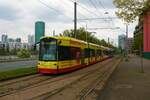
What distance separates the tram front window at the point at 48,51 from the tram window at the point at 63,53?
0.46 m

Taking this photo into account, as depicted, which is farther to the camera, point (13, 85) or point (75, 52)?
point (75, 52)

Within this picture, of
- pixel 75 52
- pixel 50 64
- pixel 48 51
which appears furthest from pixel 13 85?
pixel 75 52

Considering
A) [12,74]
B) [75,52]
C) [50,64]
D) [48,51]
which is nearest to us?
→ [12,74]

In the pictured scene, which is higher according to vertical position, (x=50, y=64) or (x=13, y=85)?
(x=50, y=64)

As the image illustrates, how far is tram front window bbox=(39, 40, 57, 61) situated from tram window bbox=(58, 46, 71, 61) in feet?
1.52

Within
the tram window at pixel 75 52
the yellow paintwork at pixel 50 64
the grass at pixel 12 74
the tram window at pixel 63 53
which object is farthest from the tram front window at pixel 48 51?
the tram window at pixel 75 52

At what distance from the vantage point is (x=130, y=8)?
1328 inches

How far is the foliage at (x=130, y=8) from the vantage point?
33125 millimetres

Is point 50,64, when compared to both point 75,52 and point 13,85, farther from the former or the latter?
point 13,85

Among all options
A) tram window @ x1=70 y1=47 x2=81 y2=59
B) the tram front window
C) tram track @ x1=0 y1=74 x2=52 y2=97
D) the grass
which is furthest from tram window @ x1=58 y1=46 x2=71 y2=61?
tram track @ x1=0 y1=74 x2=52 y2=97

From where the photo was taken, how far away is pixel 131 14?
3403 cm

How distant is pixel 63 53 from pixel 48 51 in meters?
1.32

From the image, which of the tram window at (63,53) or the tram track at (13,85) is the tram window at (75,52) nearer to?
the tram window at (63,53)

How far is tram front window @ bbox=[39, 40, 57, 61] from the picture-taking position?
24.1m
